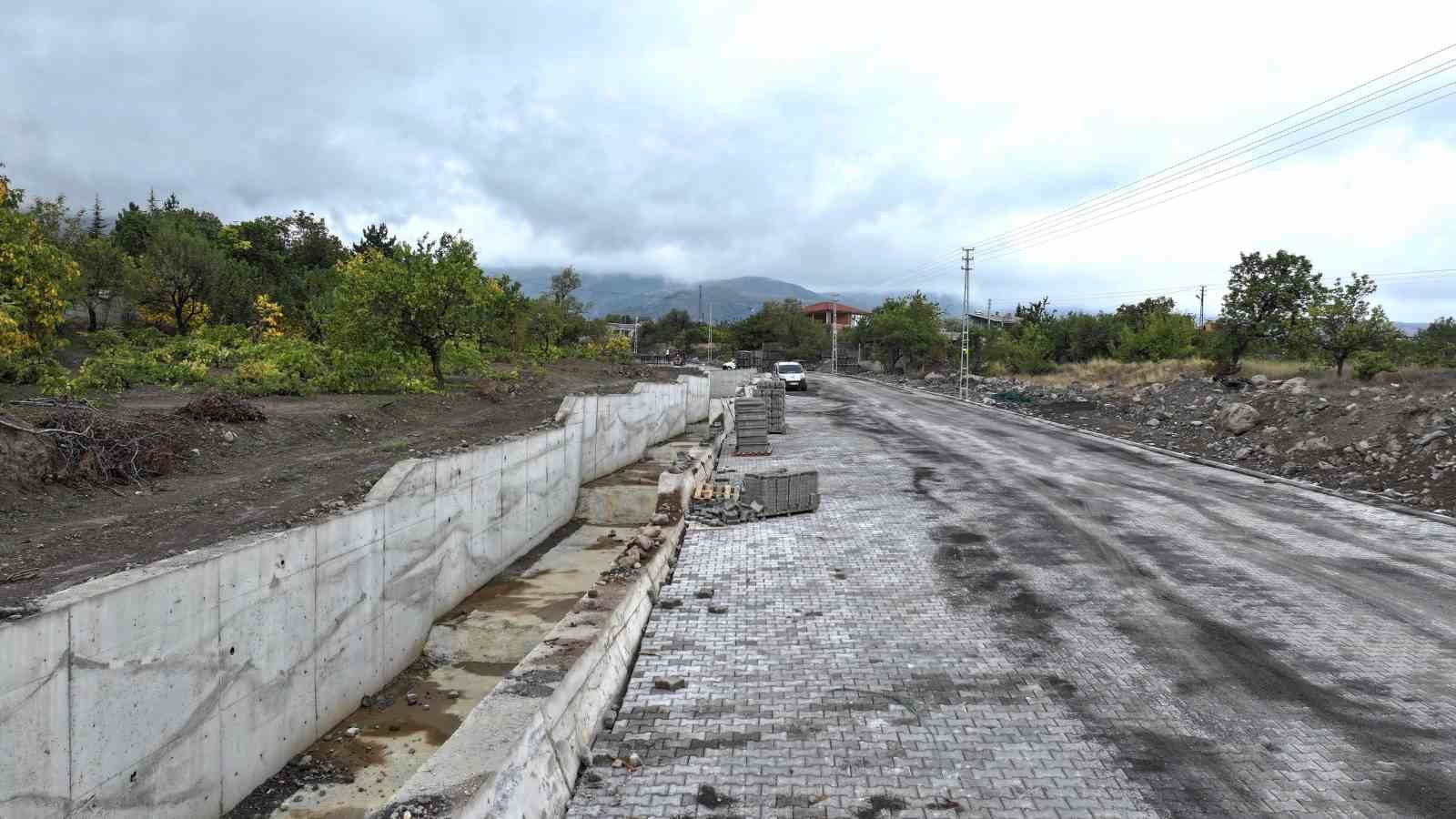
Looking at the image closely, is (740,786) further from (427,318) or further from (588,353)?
(588,353)

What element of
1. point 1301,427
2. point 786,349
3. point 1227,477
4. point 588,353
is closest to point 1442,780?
point 1227,477

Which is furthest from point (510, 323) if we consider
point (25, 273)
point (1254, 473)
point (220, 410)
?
point (1254, 473)

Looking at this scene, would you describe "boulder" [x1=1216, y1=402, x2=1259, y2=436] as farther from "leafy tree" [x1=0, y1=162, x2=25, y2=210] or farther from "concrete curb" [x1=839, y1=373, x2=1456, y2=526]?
"leafy tree" [x1=0, y1=162, x2=25, y2=210]

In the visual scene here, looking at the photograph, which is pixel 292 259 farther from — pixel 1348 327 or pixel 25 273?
pixel 1348 327

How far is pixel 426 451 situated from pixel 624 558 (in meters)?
4.85

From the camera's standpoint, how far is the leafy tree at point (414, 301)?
Result: 65.3 ft

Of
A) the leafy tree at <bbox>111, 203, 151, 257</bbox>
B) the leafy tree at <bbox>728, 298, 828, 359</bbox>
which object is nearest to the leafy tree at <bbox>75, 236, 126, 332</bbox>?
the leafy tree at <bbox>111, 203, 151, 257</bbox>

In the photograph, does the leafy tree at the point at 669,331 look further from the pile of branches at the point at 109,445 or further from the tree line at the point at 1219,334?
the pile of branches at the point at 109,445

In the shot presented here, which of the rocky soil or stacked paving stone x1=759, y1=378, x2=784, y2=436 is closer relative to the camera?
the rocky soil

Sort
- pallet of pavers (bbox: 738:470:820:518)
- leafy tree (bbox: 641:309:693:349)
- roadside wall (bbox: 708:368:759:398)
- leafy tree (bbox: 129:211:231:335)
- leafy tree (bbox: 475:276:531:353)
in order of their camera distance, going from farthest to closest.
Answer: leafy tree (bbox: 641:309:693:349), roadside wall (bbox: 708:368:759:398), leafy tree (bbox: 475:276:531:353), leafy tree (bbox: 129:211:231:335), pallet of pavers (bbox: 738:470:820:518)

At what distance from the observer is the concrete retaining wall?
4.39m

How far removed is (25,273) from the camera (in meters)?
14.2

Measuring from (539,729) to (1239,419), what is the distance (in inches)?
935

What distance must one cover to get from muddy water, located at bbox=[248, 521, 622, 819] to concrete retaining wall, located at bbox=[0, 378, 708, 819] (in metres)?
0.24
